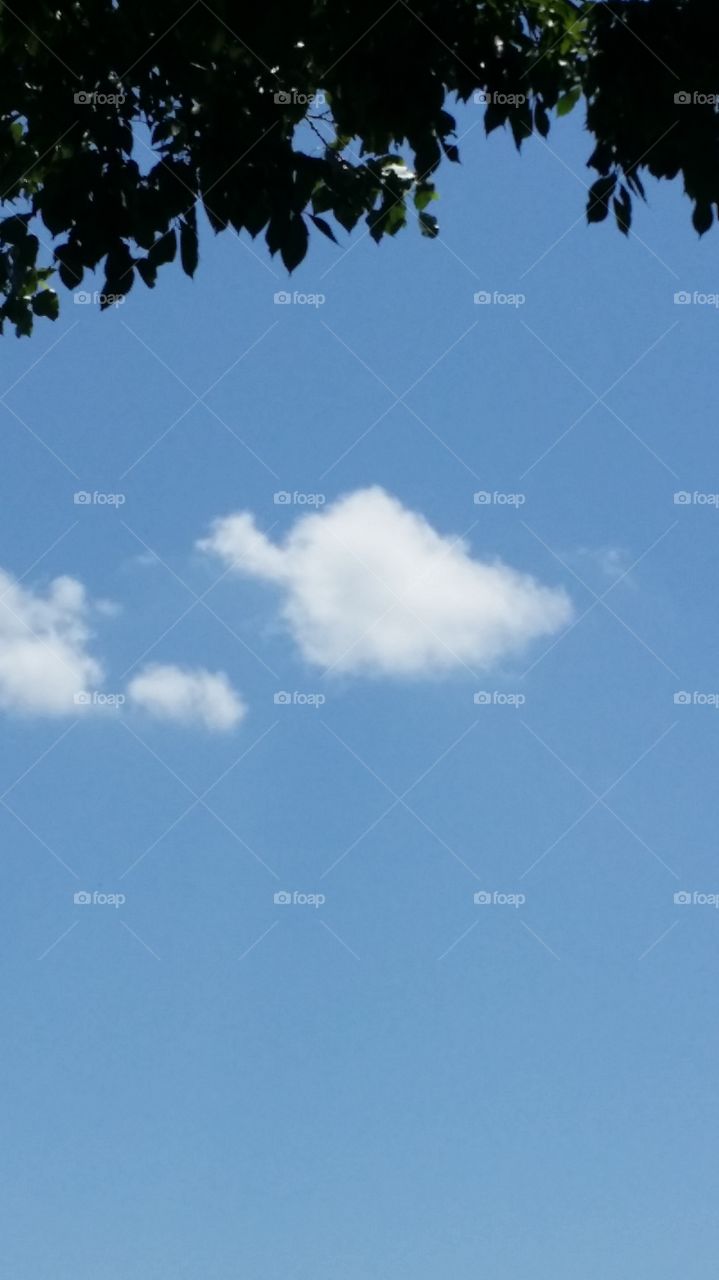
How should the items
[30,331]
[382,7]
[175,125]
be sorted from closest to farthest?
[382,7] < [175,125] < [30,331]

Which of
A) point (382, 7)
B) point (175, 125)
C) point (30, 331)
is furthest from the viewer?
point (30, 331)

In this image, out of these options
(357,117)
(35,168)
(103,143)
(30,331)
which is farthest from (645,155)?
(30,331)

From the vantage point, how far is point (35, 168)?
5160 millimetres

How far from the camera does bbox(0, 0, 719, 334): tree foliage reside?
15.0ft

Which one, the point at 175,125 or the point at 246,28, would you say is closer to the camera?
the point at 246,28

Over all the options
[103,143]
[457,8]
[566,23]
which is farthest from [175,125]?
[566,23]

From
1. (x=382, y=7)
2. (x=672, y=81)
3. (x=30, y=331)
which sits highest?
(x=672, y=81)

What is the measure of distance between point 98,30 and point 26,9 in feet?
0.83

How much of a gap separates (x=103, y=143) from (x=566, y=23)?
1783 millimetres

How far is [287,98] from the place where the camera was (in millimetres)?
4820

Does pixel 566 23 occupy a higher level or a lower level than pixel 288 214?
higher

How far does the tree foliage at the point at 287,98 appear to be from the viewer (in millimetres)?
4566

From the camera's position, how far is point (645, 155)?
4727mm

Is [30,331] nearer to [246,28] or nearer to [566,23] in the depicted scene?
[246,28]
